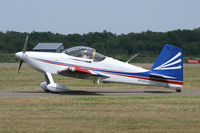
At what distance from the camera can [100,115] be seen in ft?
34.4

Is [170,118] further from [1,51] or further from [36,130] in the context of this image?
[1,51]

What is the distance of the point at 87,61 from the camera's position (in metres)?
16.8

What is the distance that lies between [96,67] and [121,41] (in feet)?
199

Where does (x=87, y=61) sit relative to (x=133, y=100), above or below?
above

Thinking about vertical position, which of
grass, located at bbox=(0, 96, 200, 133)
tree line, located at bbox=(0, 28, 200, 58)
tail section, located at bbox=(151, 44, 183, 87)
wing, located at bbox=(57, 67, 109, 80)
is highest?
tree line, located at bbox=(0, 28, 200, 58)

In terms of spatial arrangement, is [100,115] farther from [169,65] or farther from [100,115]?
[169,65]

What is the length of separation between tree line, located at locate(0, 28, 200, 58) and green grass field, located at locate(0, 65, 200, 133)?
52.3 m

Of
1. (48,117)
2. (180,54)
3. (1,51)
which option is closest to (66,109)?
(48,117)

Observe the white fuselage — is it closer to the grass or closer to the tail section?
the tail section

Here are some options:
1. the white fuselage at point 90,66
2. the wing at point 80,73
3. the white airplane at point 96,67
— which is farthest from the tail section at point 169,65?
the wing at point 80,73

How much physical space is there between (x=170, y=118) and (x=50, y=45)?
62.6 meters

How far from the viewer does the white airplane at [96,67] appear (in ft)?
54.5

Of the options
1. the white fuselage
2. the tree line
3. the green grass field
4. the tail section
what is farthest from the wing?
the tree line

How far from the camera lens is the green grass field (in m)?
8.81
